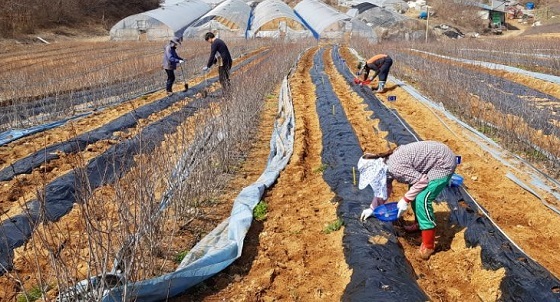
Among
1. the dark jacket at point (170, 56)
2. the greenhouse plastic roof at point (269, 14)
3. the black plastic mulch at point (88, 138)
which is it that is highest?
the greenhouse plastic roof at point (269, 14)

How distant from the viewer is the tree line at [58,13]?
92.2 feet

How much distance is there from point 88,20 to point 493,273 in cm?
3806

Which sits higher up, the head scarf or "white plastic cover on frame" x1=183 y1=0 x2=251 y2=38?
"white plastic cover on frame" x1=183 y1=0 x2=251 y2=38

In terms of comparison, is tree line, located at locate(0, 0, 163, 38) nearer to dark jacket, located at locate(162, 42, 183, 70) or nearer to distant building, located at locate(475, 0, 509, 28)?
dark jacket, located at locate(162, 42, 183, 70)

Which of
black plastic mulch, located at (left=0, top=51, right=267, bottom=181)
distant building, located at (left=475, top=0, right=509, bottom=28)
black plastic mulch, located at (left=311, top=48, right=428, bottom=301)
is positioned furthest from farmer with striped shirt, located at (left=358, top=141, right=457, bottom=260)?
distant building, located at (left=475, top=0, right=509, bottom=28)

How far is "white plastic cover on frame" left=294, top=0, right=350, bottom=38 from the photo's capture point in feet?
107

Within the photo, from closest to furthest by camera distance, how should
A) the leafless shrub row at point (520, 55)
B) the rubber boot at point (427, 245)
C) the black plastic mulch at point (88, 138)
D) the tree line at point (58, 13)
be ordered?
the rubber boot at point (427, 245)
the black plastic mulch at point (88, 138)
the leafless shrub row at point (520, 55)
the tree line at point (58, 13)

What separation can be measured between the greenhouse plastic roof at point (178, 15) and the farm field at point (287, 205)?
77.4ft

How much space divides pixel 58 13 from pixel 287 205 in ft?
110

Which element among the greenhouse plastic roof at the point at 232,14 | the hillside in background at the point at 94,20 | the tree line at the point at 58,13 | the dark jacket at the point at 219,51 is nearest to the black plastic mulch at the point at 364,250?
the dark jacket at the point at 219,51

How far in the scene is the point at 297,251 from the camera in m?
3.75

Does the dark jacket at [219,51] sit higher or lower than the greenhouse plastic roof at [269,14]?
lower

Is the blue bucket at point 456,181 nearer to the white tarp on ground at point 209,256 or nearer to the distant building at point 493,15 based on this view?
the white tarp on ground at point 209,256

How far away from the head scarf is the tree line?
91.8ft
